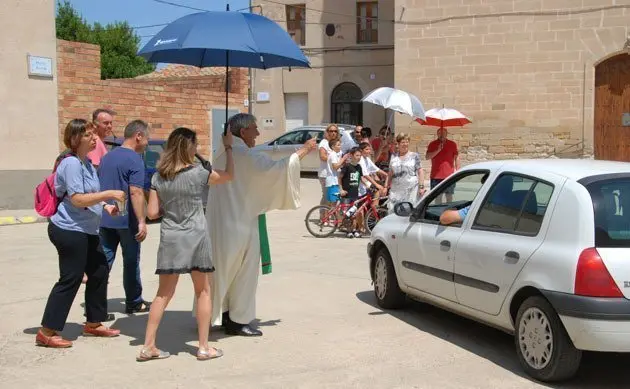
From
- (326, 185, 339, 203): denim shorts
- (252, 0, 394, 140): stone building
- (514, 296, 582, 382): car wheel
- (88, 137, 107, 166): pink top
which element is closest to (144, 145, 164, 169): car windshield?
(326, 185, 339, 203): denim shorts

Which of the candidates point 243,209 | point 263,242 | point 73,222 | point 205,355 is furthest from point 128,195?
point 205,355

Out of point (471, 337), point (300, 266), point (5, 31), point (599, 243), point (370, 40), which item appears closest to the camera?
point (599, 243)

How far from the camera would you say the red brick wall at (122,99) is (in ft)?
59.9

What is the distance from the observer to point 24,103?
15.3m

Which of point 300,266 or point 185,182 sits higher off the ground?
point 185,182

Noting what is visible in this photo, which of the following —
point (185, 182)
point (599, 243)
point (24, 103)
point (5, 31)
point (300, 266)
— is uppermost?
point (5, 31)

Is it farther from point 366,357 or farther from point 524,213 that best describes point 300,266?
point 524,213

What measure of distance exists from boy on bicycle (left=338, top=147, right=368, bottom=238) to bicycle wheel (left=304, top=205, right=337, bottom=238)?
0.30m

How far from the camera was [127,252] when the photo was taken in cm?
671

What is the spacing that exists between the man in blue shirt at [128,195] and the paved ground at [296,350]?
1.21 ft

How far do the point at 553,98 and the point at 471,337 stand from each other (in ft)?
57.0

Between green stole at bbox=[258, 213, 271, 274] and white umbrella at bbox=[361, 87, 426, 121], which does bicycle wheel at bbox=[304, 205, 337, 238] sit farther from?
green stole at bbox=[258, 213, 271, 274]

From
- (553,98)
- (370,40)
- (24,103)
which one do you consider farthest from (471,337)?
(370,40)

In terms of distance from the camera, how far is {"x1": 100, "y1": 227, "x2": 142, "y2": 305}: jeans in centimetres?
666
